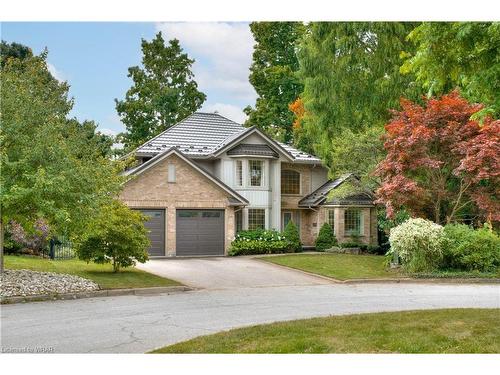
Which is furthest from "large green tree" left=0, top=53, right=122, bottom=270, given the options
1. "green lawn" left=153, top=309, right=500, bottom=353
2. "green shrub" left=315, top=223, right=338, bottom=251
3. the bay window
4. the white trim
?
the bay window

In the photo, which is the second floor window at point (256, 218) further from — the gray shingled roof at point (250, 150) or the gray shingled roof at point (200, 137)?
the gray shingled roof at point (200, 137)

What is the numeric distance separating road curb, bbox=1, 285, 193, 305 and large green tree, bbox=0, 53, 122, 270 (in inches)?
53.7

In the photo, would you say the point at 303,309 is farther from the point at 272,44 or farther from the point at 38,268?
the point at 272,44

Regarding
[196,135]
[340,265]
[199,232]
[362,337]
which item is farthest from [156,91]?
[362,337]

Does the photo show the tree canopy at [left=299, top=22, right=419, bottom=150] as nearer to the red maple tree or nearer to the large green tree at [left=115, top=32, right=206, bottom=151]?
the red maple tree

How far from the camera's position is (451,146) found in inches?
756

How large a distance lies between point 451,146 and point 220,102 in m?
9.74

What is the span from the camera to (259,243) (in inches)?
919

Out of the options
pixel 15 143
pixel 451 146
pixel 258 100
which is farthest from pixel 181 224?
pixel 15 143

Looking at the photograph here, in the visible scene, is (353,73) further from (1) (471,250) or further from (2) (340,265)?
(1) (471,250)

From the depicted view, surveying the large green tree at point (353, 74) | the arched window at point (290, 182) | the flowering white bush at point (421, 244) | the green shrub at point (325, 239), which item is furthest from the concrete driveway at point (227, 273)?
the arched window at point (290, 182)

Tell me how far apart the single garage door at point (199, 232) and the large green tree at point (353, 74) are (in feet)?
18.3

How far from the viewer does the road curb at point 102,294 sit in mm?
11914

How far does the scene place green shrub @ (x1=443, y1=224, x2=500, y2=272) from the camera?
1766cm
